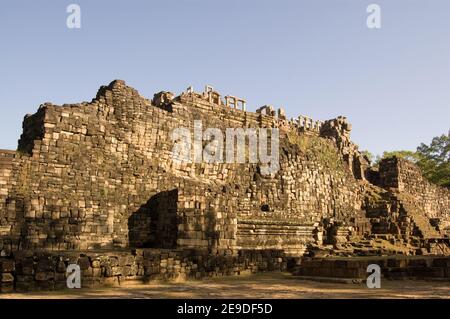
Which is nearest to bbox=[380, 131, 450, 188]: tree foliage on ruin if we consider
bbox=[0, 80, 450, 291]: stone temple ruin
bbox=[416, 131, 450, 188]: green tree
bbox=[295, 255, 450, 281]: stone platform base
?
bbox=[416, 131, 450, 188]: green tree

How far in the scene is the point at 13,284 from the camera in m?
9.28

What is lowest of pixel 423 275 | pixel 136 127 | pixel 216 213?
pixel 423 275

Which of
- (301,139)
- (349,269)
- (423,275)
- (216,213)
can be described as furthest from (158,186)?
(301,139)

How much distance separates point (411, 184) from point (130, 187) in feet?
109

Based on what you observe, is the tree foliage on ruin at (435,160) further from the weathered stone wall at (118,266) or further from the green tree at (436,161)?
the weathered stone wall at (118,266)

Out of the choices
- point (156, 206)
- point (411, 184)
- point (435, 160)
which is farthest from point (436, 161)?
point (156, 206)

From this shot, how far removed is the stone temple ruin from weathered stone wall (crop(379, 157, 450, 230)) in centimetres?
717

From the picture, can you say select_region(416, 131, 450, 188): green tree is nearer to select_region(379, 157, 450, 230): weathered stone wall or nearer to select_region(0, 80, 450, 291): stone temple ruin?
select_region(379, 157, 450, 230): weathered stone wall

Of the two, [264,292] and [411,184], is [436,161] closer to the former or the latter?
[411,184]

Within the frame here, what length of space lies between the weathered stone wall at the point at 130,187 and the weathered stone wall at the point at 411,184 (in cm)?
1548

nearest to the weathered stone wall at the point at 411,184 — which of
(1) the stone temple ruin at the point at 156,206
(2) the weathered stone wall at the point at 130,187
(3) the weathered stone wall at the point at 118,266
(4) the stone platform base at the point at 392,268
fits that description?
(1) the stone temple ruin at the point at 156,206

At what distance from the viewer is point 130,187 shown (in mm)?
19703
